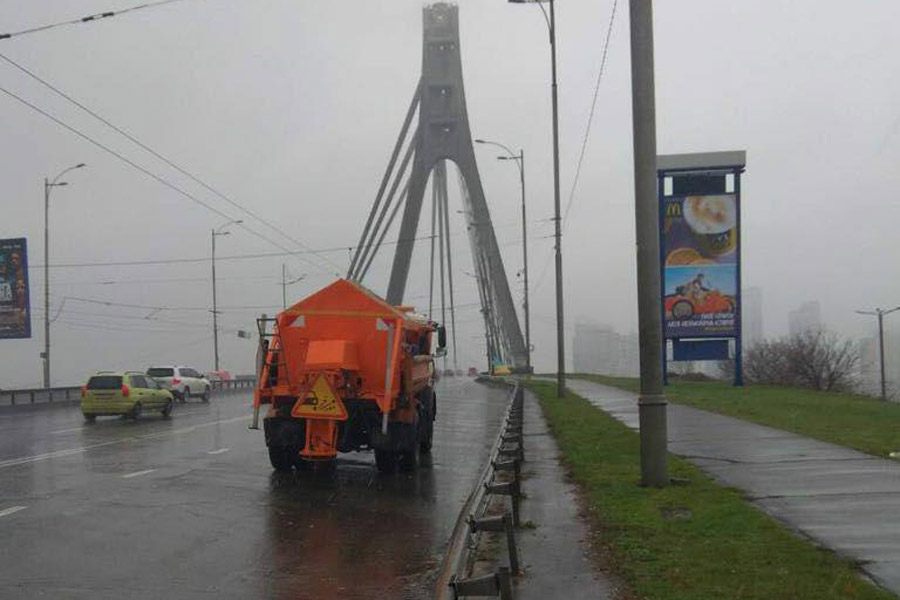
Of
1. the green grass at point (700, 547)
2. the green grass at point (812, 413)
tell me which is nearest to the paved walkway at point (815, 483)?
the green grass at point (700, 547)

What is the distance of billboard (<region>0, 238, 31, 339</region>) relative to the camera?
43.8m

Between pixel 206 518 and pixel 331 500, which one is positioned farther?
pixel 331 500

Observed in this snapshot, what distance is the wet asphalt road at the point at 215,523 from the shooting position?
771 centimetres

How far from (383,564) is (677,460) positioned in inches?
256

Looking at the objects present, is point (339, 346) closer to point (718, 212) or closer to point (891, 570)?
point (891, 570)

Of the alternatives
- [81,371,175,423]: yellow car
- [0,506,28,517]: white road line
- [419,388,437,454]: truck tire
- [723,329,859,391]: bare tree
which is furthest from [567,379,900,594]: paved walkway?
[723,329,859,391]: bare tree

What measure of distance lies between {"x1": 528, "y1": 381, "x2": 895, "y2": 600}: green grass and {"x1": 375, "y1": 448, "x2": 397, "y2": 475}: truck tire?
322cm

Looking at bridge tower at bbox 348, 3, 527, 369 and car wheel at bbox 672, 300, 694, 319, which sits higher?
bridge tower at bbox 348, 3, 527, 369

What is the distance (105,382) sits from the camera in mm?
30672

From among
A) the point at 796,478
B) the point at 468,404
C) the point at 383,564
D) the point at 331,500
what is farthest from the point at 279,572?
the point at 468,404

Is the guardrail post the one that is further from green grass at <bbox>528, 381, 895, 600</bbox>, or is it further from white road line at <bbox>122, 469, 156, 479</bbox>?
white road line at <bbox>122, 469, 156, 479</bbox>

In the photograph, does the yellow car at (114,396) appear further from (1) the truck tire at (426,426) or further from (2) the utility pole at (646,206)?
(2) the utility pole at (646,206)

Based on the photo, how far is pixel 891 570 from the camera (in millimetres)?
6949

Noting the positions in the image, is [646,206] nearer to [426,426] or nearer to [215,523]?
[215,523]
